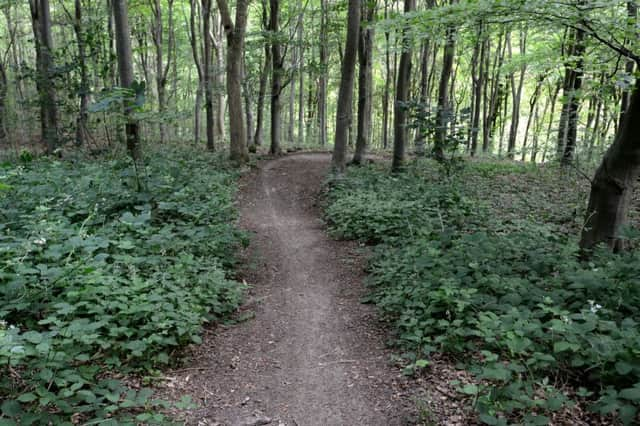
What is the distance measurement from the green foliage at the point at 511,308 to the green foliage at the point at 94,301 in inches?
88.2

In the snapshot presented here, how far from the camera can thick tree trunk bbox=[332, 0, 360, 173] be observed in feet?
36.4

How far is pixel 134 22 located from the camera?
2217 cm

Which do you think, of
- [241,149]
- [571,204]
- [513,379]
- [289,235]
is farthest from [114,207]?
[571,204]

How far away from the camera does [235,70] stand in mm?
13117

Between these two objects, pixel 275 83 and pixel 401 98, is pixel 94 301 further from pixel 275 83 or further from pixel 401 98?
pixel 275 83

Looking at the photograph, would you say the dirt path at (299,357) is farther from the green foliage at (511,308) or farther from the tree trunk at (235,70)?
the tree trunk at (235,70)

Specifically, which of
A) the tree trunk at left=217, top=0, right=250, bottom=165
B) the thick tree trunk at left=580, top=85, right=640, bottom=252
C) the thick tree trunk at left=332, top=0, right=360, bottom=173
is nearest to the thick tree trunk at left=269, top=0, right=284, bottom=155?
the tree trunk at left=217, top=0, right=250, bottom=165

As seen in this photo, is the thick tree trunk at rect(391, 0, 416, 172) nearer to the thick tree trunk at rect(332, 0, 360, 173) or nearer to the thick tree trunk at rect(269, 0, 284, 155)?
the thick tree trunk at rect(332, 0, 360, 173)

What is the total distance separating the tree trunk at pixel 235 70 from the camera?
41.3 ft

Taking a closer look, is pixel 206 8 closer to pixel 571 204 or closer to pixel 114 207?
pixel 114 207

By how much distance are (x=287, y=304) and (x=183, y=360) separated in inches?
68.6

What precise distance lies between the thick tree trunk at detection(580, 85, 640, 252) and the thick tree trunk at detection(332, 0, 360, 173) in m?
7.44

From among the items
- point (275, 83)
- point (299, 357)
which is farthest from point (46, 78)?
point (299, 357)

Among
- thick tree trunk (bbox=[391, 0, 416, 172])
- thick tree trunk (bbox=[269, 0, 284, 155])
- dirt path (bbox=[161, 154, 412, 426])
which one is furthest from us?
thick tree trunk (bbox=[269, 0, 284, 155])
